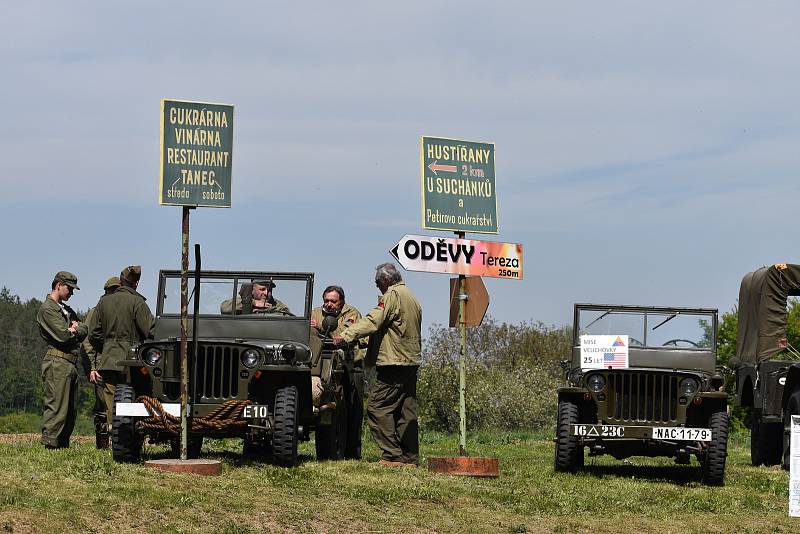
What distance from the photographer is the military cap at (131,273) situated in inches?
553

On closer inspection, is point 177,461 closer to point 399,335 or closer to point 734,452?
point 399,335

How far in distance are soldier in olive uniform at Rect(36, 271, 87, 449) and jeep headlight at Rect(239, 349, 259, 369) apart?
2.55m

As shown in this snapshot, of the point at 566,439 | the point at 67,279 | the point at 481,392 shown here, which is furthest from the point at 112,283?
the point at 481,392

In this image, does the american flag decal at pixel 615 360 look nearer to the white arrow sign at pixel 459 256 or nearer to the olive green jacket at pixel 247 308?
the white arrow sign at pixel 459 256

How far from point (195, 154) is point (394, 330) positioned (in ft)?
10.4

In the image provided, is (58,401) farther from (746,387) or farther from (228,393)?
(746,387)

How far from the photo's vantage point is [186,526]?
348 inches

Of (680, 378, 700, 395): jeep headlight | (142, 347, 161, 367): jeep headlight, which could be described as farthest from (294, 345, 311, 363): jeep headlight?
(680, 378, 700, 395): jeep headlight

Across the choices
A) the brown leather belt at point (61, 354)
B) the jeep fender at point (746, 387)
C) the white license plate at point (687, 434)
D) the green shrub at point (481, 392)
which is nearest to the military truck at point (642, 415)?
the white license plate at point (687, 434)

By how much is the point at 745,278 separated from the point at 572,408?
5.74 m

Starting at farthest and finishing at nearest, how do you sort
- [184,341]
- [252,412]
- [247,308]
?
[247,308], [252,412], [184,341]

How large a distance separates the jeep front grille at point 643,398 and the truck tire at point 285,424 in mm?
3567

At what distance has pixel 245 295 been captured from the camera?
A: 14039 millimetres

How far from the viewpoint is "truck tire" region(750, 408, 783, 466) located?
1683 centimetres
